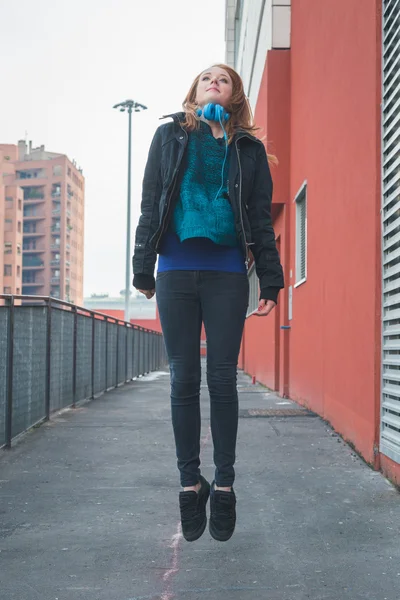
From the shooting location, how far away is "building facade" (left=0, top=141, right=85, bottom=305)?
328 feet

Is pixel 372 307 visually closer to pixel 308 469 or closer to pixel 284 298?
pixel 308 469

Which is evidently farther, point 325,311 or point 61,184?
point 61,184

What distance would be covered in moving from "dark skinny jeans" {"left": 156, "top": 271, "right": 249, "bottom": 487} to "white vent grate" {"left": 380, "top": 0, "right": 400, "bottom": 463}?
1.81 m

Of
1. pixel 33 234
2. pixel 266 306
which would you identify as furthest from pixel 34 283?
pixel 266 306

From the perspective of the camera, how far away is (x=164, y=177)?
2.99 metres

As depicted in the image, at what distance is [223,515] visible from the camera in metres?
2.92

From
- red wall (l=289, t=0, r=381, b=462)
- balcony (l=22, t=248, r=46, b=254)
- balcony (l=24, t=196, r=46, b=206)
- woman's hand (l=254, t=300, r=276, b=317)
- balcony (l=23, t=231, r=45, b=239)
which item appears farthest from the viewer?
balcony (l=23, t=231, r=45, b=239)

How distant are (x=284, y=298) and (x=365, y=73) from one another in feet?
19.1

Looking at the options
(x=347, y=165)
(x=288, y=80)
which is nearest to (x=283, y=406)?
(x=347, y=165)

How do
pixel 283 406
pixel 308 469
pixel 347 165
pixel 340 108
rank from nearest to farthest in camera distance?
pixel 308 469 < pixel 347 165 < pixel 340 108 < pixel 283 406

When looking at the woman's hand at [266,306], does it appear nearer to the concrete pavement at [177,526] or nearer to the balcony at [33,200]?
the concrete pavement at [177,526]

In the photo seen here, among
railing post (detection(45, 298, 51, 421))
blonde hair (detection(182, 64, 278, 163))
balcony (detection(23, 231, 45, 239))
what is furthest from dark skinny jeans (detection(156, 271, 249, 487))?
balcony (detection(23, 231, 45, 239))

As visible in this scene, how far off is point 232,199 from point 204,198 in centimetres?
11

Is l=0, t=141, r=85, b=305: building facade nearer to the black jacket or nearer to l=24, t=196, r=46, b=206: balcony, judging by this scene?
l=24, t=196, r=46, b=206: balcony
